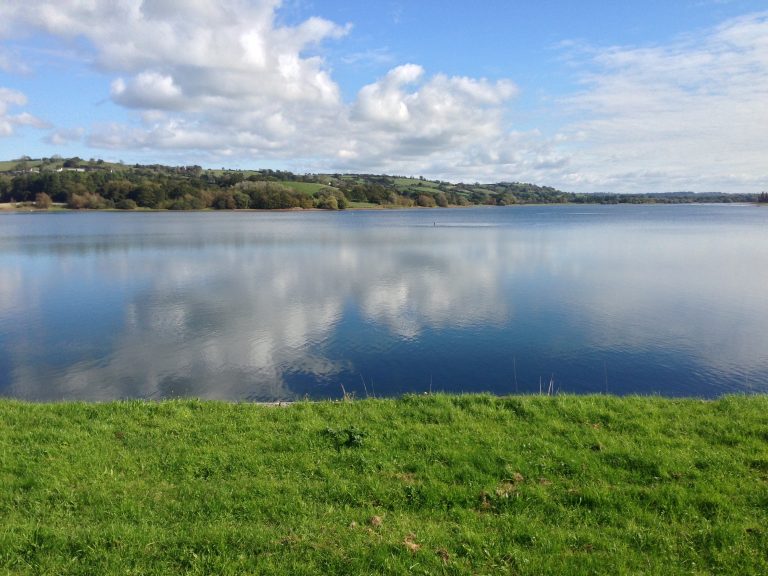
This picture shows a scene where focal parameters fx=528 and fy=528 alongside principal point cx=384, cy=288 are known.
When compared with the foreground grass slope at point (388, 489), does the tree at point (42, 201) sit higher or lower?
higher

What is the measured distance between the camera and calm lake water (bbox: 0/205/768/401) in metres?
15.0

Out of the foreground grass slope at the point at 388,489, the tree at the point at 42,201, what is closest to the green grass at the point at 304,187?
the tree at the point at 42,201

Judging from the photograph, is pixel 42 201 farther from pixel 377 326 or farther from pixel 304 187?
pixel 377 326

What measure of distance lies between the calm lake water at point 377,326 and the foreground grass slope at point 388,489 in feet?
16.1

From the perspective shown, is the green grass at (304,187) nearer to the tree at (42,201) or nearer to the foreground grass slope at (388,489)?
the tree at (42,201)

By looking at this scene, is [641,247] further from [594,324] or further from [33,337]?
[33,337]

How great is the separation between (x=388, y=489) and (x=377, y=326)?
1433cm

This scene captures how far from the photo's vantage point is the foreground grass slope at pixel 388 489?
5.39 m

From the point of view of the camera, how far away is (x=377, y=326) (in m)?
21.1

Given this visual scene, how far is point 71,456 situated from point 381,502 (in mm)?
4674

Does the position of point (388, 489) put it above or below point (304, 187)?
below

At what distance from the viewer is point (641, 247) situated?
51500 millimetres

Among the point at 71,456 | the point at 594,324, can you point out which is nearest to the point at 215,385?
the point at 71,456

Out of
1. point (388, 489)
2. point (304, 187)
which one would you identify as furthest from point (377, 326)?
point (304, 187)
